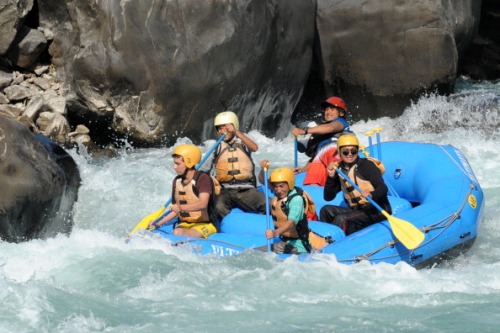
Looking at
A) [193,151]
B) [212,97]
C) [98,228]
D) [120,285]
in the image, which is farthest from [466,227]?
[212,97]

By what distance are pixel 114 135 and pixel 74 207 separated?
2.58m

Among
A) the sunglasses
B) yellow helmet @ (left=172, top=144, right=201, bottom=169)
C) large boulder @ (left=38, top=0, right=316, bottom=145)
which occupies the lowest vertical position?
large boulder @ (left=38, top=0, right=316, bottom=145)

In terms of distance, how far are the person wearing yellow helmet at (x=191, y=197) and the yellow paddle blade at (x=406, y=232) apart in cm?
140

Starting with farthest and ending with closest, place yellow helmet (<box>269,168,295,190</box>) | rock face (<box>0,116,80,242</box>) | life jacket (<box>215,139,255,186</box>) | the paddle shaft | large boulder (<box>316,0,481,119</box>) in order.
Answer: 1. large boulder (<box>316,0,481,119</box>)
2. life jacket (<box>215,139,255,186</box>)
3. rock face (<box>0,116,80,242</box>)
4. the paddle shaft
5. yellow helmet (<box>269,168,295,190</box>)

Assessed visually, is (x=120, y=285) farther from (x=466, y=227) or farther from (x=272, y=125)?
(x=272, y=125)

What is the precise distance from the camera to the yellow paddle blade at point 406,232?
6.79 metres

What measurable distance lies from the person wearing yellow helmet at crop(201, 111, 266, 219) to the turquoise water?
903 millimetres

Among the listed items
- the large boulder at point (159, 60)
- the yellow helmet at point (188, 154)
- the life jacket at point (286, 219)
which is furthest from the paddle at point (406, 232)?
the large boulder at point (159, 60)

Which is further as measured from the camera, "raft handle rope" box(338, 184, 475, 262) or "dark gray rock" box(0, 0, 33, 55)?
"dark gray rock" box(0, 0, 33, 55)

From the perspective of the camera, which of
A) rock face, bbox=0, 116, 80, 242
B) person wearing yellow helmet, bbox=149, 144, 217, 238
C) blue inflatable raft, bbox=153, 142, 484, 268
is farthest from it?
rock face, bbox=0, 116, 80, 242

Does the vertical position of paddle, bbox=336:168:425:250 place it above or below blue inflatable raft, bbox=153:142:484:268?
above

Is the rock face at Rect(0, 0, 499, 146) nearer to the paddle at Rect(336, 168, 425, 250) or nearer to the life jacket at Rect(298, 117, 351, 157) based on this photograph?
the life jacket at Rect(298, 117, 351, 157)

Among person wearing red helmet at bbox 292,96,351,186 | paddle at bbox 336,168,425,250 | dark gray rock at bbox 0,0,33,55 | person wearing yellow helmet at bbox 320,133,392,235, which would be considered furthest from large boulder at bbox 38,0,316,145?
paddle at bbox 336,168,425,250

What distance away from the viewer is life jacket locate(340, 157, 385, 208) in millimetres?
7219
